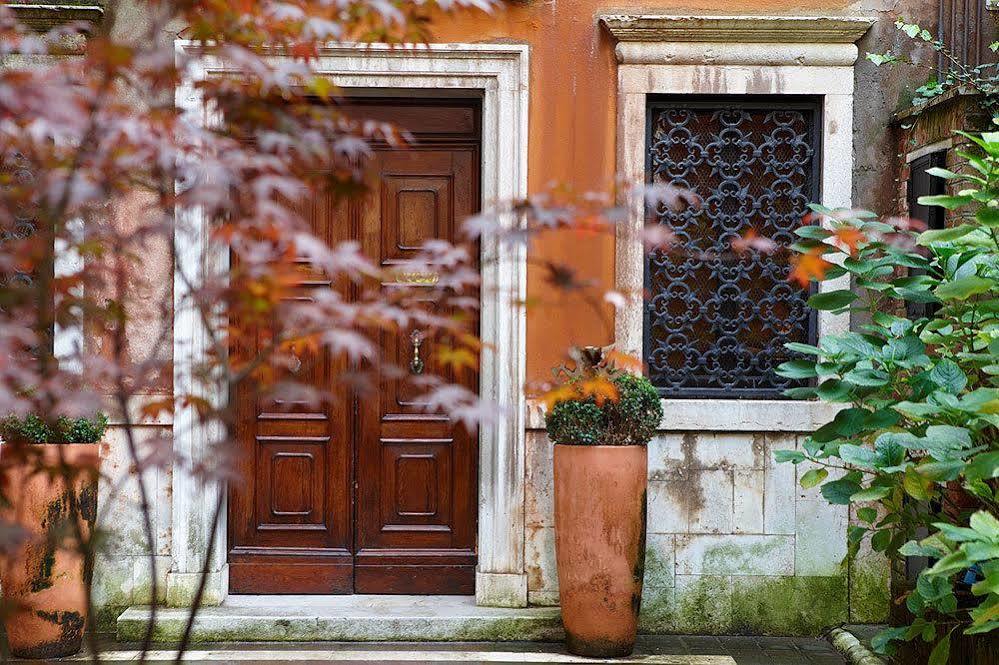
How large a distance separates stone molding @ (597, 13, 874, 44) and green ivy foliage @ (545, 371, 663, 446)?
73.4 inches

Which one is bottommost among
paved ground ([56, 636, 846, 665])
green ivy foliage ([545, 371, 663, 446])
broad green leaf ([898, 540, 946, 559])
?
paved ground ([56, 636, 846, 665])

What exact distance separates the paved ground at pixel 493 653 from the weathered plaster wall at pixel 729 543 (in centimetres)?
18

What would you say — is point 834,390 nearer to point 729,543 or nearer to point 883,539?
point 883,539

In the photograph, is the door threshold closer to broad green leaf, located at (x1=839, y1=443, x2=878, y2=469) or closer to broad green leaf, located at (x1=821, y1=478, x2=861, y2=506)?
broad green leaf, located at (x1=821, y1=478, x2=861, y2=506)

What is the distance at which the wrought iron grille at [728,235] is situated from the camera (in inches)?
260

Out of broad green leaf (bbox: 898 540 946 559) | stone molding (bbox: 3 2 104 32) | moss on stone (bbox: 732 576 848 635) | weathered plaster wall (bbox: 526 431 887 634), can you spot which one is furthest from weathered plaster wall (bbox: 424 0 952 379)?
broad green leaf (bbox: 898 540 946 559)

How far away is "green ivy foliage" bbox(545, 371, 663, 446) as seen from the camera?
5934mm

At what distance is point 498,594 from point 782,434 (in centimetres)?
173

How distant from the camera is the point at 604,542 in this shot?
19.5 feet

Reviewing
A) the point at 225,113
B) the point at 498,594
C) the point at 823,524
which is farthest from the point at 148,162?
the point at 823,524

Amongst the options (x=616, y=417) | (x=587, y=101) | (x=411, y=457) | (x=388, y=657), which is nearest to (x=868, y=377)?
(x=616, y=417)

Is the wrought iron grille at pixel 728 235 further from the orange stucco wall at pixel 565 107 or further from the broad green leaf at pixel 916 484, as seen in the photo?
the broad green leaf at pixel 916 484

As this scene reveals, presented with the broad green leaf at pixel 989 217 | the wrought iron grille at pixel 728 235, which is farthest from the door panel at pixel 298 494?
the broad green leaf at pixel 989 217

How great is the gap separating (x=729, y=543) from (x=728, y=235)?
1.65m
